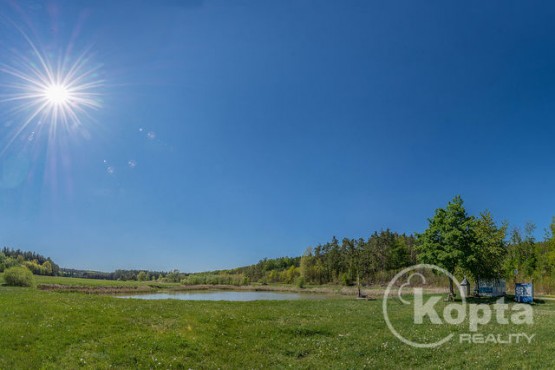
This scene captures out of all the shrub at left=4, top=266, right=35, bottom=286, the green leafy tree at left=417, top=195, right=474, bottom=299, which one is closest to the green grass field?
the green leafy tree at left=417, top=195, right=474, bottom=299

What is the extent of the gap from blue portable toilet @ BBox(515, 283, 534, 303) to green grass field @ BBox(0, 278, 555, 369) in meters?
21.5

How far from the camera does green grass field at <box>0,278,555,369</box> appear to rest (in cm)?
1338

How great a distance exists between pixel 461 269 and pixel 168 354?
129ft

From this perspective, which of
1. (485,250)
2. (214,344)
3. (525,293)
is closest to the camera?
(214,344)

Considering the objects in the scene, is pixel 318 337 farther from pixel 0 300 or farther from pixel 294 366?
pixel 0 300

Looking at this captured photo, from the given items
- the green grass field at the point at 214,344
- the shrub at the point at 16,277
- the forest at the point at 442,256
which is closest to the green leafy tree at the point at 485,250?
the forest at the point at 442,256

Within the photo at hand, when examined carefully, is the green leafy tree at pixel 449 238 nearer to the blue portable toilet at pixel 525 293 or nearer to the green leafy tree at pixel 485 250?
the green leafy tree at pixel 485 250

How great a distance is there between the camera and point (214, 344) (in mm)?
15992

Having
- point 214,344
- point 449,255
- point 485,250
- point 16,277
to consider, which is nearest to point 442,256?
point 449,255

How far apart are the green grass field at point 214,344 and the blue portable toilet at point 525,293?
70.4ft

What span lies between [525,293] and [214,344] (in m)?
40.8

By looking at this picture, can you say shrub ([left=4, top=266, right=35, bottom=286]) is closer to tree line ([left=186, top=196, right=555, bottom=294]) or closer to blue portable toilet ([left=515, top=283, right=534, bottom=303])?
tree line ([left=186, top=196, right=555, bottom=294])

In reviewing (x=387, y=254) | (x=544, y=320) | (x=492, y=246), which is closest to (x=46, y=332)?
(x=544, y=320)

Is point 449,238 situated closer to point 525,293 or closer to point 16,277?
point 525,293
